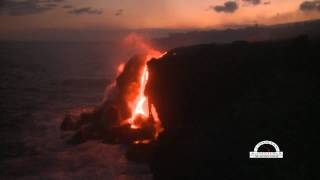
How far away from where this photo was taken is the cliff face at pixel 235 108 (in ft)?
77.2

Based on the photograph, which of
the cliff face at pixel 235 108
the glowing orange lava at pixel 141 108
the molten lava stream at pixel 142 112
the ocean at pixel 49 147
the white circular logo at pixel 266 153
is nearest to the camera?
the white circular logo at pixel 266 153

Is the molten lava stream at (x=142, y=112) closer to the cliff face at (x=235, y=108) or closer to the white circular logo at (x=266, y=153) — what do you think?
the cliff face at (x=235, y=108)

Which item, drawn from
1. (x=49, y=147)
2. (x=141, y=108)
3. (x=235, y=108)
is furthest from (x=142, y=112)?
(x=235, y=108)

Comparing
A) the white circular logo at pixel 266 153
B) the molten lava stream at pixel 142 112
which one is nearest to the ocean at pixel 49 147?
the molten lava stream at pixel 142 112

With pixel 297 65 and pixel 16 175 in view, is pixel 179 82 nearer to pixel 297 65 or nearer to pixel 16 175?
pixel 297 65

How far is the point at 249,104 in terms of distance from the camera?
1074 inches

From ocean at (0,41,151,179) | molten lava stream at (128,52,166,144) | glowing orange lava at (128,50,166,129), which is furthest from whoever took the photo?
glowing orange lava at (128,50,166,129)

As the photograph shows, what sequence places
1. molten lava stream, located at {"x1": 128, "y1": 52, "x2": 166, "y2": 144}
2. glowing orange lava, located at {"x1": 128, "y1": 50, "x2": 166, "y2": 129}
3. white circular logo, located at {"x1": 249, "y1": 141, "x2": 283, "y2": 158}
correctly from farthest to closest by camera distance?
glowing orange lava, located at {"x1": 128, "y1": 50, "x2": 166, "y2": 129}, molten lava stream, located at {"x1": 128, "y1": 52, "x2": 166, "y2": 144}, white circular logo, located at {"x1": 249, "y1": 141, "x2": 283, "y2": 158}

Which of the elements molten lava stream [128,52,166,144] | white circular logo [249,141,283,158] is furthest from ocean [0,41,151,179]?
white circular logo [249,141,283,158]

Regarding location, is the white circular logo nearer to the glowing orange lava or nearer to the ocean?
the ocean

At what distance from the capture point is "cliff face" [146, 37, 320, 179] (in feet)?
77.2

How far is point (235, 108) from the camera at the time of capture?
27.8m

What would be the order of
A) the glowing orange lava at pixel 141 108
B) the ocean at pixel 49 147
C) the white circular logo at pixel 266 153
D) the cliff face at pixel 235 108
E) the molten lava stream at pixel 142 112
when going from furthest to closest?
1. the glowing orange lava at pixel 141 108
2. the molten lava stream at pixel 142 112
3. the ocean at pixel 49 147
4. the cliff face at pixel 235 108
5. the white circular logo at pixel 266 153

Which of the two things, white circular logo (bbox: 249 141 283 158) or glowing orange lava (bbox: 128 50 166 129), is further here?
glowing orange lava (bbox: 128 50 166 129)
